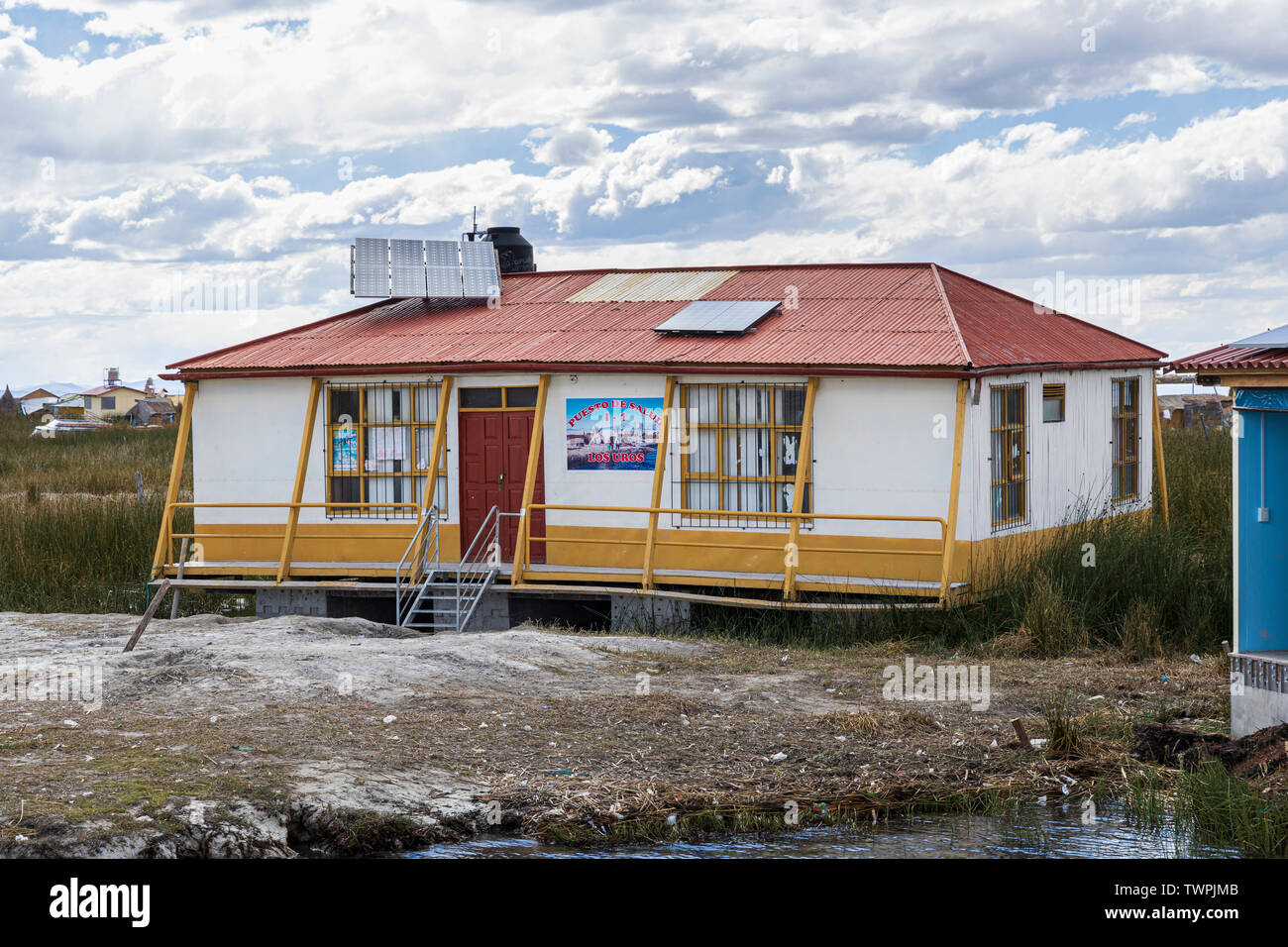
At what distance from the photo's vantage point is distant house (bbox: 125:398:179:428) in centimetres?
8081

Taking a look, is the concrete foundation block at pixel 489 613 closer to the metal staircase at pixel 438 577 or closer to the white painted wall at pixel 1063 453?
the metal staircase at pixel 438 577

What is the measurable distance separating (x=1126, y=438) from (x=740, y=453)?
20.7 feet

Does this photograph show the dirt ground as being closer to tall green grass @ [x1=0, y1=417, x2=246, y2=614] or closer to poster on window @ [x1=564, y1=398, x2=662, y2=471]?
poster on window @ [x1=564, y1=398, x2=662, y2=471]

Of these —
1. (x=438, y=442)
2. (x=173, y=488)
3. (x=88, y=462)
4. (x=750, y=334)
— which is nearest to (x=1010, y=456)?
(x=750, y=334)

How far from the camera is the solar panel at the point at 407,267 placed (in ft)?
74.8

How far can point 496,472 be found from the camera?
2017cm

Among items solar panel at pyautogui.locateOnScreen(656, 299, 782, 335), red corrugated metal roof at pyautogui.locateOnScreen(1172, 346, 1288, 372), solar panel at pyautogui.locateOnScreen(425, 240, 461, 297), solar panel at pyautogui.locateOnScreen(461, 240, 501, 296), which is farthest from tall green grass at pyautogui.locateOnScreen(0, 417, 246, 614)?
red corrugated metal roof at pyautogui.locateOnScreen(1172, 346, 1288, 372)

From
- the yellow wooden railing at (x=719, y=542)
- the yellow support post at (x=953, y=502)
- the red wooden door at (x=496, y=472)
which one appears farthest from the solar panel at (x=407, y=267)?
the yellow support post at (x=953, y=502)

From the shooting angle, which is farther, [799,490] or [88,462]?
[88,462]

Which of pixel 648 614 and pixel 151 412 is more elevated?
pixel 151 412

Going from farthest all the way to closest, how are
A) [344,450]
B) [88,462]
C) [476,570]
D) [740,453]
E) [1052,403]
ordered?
[88,462] < [344,450] < [476,570] < [1052,403] < [740,453]

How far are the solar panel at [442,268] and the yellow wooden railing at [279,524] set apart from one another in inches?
158

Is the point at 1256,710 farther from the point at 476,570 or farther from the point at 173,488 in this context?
the point at 173,488

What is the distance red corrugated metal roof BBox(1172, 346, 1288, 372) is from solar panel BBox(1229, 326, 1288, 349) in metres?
0.06
